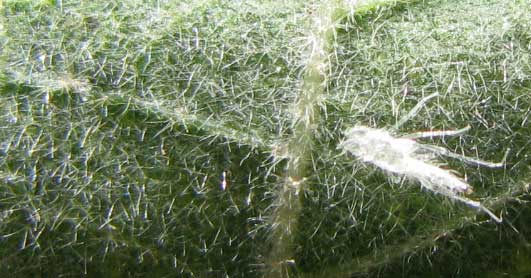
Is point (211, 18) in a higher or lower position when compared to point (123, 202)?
higher

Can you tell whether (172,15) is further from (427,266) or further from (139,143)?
(427,266)

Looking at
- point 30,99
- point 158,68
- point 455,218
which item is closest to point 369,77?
point 455,218

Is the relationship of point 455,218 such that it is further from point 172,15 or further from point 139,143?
point 172,15

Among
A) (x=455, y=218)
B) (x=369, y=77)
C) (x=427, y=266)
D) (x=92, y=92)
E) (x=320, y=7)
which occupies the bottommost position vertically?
(x=427, y=266)

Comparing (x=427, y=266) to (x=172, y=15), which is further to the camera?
(x=172, y=15)

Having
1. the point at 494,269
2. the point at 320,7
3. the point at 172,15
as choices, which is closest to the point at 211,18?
the point at 172,15

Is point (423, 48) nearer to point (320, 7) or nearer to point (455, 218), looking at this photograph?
point (320, 7)

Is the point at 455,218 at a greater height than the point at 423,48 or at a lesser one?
lesser

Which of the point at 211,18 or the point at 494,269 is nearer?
the point at 494,269

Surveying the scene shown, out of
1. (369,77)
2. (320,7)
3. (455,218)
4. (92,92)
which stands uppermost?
(320,7)
